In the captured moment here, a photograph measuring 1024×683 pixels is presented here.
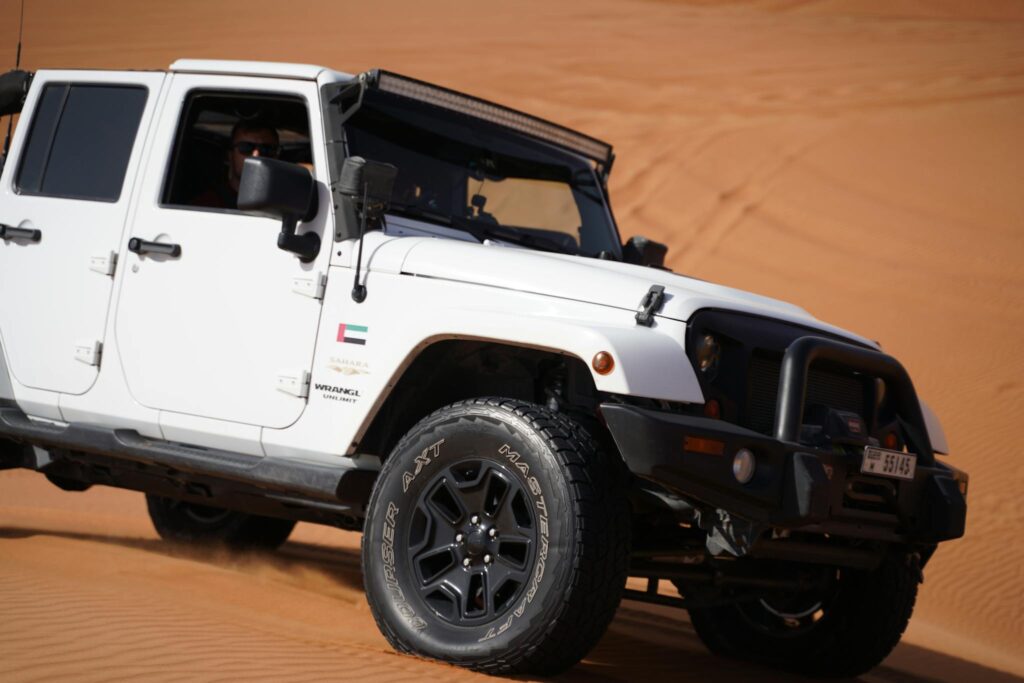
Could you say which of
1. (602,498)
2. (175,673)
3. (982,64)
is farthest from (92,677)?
(982,64)

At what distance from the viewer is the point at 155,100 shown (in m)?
5.69

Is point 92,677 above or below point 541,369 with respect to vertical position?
below

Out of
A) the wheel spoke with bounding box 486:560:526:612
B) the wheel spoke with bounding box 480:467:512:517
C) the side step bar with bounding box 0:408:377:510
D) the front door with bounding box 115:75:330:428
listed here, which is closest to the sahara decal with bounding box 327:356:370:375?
the front door with bounding box 115:75:330:428

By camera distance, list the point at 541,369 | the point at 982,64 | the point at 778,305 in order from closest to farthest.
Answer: the point at 541,369 → the point at 778,305 → the point at 982,64

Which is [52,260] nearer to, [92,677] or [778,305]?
[92,677]

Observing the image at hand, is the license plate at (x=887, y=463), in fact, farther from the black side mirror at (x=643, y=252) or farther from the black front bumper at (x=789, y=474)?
the black side mirror at (x=643, y=252)

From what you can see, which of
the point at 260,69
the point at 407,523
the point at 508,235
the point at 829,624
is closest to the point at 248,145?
the point at 260,69

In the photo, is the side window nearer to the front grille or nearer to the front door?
the front door

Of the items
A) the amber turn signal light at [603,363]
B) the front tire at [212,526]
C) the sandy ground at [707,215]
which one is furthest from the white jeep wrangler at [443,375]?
the front tire at [212,526]

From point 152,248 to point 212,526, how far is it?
294 centimetres

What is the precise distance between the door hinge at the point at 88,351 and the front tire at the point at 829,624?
2.82 metres

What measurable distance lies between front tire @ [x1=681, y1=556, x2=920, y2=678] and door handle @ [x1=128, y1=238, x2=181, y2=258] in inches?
106

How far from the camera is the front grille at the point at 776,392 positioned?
4.30 m

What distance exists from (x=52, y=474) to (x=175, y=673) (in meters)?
2.88
